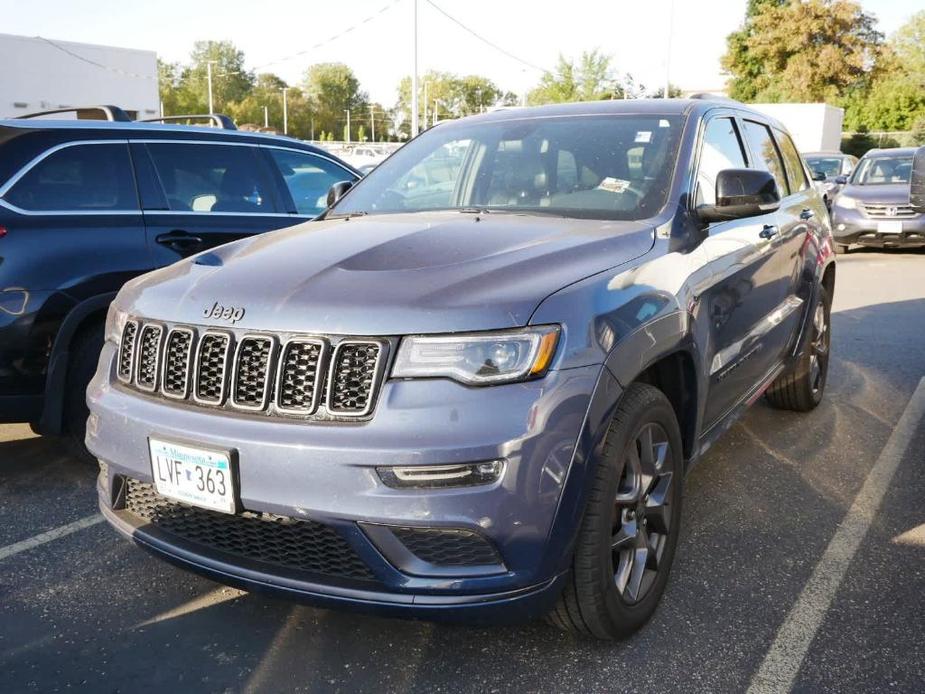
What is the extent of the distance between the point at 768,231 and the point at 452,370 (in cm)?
236

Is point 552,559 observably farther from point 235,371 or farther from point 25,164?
point 25,164

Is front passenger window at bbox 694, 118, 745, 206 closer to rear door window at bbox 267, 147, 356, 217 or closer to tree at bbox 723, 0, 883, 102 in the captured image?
rear door window at bbox 267, 147, 356, 217

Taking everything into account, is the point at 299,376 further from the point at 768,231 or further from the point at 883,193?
the point at 883,193

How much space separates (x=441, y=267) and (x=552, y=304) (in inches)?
15.9

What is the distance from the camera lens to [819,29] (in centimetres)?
5044

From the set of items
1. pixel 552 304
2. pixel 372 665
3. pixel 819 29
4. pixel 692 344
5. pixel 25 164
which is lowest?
pixel 372 665

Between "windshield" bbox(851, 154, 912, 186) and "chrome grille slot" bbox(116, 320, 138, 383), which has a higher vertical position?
"windshield" bbox(851, 154, 912, 186)

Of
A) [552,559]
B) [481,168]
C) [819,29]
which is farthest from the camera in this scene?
[819,29]

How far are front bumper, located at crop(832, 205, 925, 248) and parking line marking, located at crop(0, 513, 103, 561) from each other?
12160mm

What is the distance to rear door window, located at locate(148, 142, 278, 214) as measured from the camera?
482cm

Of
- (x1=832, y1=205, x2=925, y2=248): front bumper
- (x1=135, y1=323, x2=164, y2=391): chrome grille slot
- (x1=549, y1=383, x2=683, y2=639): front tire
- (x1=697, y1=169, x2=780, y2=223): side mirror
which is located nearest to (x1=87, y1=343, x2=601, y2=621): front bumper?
(x1=549, y1=383, x2=683, y2=639): front tire

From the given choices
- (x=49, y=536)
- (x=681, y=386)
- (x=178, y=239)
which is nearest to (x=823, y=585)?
(x=681, y=386)

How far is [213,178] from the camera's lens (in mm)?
5109

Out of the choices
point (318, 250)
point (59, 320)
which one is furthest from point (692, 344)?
point (59, 320)
